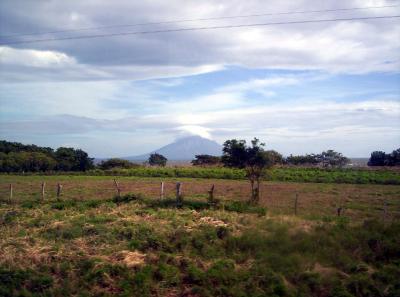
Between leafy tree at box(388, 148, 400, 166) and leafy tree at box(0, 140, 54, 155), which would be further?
leafy tree at box(0, 140, 54, 155)

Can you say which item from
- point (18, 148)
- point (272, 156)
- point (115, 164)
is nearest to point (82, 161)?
point (115, 164)

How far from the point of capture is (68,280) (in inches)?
414

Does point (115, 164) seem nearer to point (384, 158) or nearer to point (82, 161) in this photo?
point (82, 161)

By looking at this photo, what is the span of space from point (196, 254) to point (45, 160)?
2200 inches

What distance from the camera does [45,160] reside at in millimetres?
62812

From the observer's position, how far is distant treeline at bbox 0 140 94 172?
2383 inches

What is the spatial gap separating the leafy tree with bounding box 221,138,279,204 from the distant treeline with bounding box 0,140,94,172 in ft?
150

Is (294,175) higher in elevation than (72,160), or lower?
lower

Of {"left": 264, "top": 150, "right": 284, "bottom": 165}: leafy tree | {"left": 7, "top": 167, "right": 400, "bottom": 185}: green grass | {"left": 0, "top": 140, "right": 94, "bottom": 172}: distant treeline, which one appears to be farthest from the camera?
{"left": 0, "top": 140, "right": 94, "bottom": 172}: distant treeline

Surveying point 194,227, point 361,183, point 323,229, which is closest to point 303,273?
point 323,229

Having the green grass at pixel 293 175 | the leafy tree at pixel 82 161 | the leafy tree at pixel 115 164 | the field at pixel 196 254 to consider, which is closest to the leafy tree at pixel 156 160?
the leafy tree at pixel 115 164

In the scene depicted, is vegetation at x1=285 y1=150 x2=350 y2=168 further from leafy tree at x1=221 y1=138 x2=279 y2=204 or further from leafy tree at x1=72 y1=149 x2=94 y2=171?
leafy tree at x1=221 y1=138 x2=279 y2=204

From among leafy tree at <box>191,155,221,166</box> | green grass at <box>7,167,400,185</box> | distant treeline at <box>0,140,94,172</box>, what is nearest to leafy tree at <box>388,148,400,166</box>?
green grass at <box>7,167,400,185</box>

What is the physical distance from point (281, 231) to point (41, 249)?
7129 millimetres
